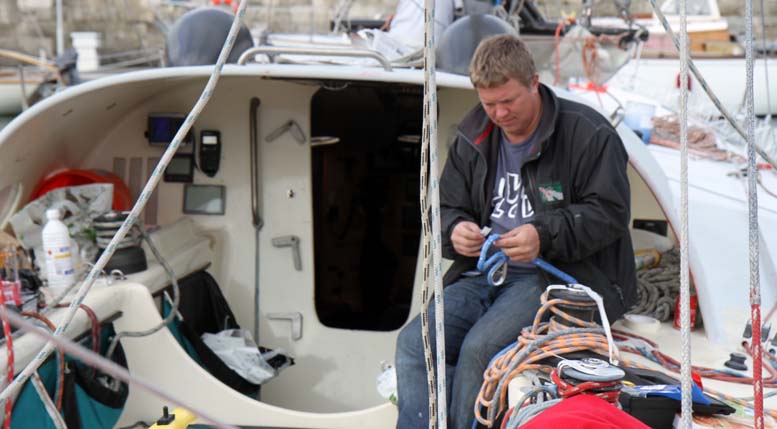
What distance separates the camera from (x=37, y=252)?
322 centimetres

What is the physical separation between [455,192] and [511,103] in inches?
16.7

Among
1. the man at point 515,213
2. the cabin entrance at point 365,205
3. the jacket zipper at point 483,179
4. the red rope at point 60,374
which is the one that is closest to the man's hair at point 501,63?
the man at point 515,213

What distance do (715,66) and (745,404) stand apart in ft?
32.6

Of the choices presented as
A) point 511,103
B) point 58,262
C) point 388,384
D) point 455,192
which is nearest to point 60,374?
point 58,262

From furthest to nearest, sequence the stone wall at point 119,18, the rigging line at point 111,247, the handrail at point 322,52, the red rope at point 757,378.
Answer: the stone wall at point 119,18, the handrail at point 322,52, the rigging line at point 111,247, the red rope at point 757,378

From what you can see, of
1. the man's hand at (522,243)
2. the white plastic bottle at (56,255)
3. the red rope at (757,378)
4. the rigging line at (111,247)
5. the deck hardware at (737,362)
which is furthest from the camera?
the white plastic bottle at (56,255)

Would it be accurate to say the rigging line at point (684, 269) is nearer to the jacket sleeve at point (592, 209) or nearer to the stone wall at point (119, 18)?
Answer: the jacket sleeve at point (592, 209)

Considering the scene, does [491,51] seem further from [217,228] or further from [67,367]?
[217,228]

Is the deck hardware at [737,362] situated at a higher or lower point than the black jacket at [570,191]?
lower

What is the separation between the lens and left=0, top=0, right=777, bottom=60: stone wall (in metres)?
15.3

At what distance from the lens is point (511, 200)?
109 inches

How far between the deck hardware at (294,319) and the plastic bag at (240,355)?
293 millimetres

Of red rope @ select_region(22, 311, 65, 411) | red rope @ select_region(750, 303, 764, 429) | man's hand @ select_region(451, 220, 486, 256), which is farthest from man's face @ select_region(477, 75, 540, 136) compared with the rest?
red rope @ select_region(22, 311, 65, 411)

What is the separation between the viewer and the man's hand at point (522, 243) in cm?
248
